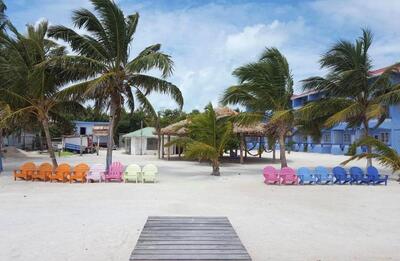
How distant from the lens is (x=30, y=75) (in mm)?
18469

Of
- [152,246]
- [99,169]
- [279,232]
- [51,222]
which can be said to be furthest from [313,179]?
[152,246]

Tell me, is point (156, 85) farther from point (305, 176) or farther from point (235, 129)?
point (235, 129)

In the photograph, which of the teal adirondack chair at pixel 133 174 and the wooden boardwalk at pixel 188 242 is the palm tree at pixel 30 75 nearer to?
the teal adirondack chair at pixel 133 174

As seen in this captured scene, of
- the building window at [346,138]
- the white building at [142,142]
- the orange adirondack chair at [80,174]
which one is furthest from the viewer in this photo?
the building window at [346,138]

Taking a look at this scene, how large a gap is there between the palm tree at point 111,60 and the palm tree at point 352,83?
22.3ft

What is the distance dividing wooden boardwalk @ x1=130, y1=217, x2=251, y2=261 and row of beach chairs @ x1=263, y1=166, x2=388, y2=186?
8683mm

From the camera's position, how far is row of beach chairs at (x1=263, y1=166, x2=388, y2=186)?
17.0m

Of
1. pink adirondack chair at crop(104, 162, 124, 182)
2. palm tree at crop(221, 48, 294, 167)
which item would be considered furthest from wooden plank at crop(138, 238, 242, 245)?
palm tree at crop(221, 48, 294, 167)

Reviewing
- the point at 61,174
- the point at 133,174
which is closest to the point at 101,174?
the point at 133,174

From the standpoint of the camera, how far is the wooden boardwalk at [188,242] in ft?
19.7

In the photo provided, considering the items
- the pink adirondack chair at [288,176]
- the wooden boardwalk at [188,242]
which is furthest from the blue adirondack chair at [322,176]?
the wooden boardwalk at [188,242]

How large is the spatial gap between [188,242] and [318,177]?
37.8 ft

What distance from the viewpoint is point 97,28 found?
1938cm

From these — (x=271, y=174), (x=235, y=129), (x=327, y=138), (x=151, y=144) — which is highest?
(x=327, y=138)
